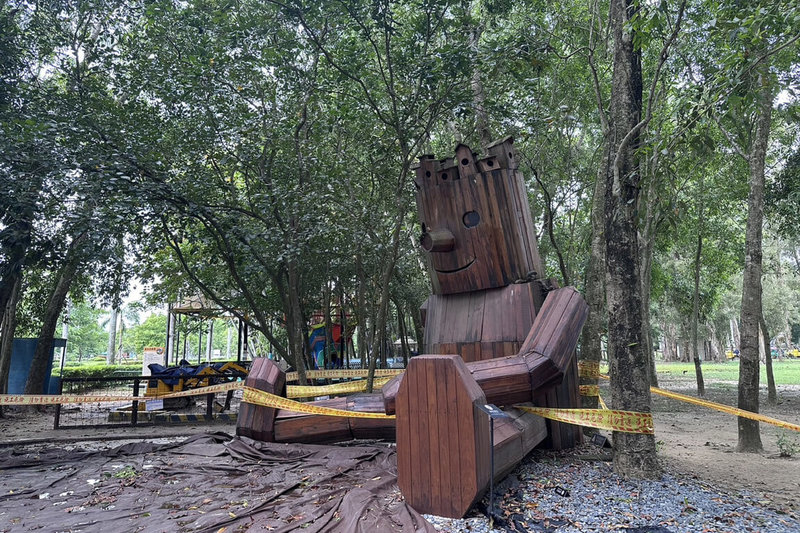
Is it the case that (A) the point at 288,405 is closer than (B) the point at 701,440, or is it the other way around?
(A) the point at 288,405

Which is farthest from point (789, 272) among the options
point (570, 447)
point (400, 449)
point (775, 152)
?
point (400, 449)

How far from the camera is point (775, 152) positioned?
35.0 ft

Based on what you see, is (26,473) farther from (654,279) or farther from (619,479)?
(654,279)

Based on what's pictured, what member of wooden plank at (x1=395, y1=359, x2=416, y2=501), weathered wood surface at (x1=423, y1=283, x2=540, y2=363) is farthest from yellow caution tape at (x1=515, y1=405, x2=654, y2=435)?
wooden plank at (x1=395, y1=359, x2=416, y2=501)

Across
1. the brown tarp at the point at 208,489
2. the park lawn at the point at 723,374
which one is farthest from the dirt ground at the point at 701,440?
the park lawn at the point at 723,374

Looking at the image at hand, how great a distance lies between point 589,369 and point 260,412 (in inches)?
147

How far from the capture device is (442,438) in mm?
2938

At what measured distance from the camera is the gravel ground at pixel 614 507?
9.30ft

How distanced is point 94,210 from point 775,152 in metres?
12.8

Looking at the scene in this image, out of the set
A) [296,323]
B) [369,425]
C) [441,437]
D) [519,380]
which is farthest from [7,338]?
[519,380]

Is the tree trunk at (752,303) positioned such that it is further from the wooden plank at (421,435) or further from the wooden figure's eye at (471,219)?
the wooden plank at (421,435)

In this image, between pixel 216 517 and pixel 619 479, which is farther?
pixel 619 479

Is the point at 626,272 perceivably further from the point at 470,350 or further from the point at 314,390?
the point at 314,390

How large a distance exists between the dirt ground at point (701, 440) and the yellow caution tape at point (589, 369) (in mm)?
951
